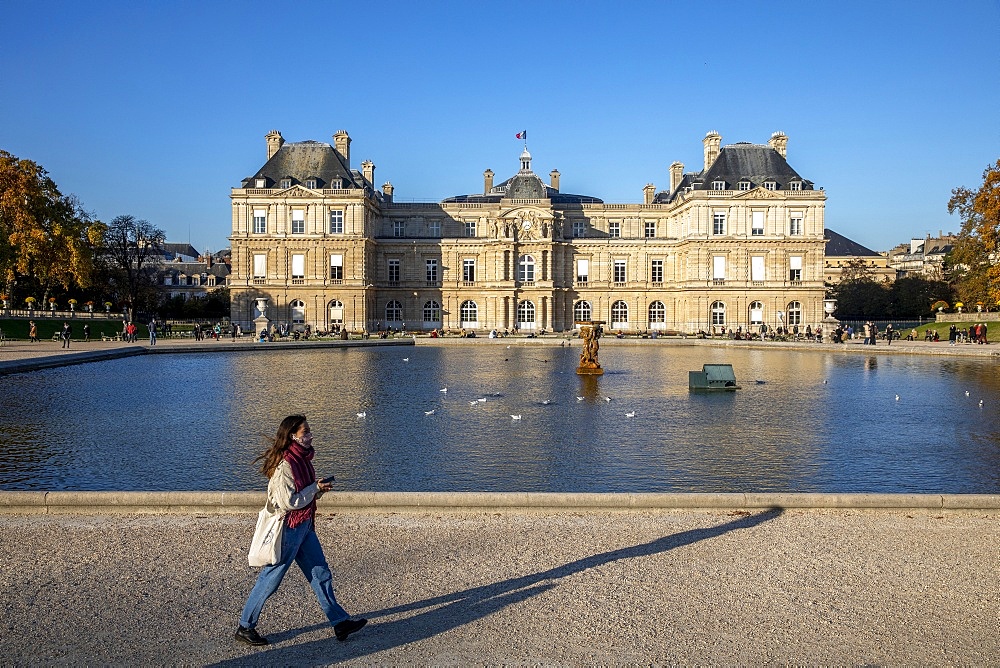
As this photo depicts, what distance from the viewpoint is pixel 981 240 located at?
59062mm

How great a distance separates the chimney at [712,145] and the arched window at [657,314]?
13394 millimetres

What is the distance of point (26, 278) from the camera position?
2504 inches

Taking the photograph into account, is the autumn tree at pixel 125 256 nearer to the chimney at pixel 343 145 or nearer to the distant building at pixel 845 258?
the chimney at pixel 343 145

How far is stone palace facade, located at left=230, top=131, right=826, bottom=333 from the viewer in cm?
6844

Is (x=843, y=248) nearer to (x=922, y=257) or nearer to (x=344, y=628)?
(x=922, y=257)

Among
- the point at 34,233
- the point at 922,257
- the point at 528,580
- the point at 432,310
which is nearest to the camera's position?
the point at 528,580

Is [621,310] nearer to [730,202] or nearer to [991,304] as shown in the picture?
[730,202]

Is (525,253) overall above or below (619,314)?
above

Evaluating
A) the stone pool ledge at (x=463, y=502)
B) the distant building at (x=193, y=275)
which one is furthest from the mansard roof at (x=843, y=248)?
the stone pool ledge at (x=463, y=502)

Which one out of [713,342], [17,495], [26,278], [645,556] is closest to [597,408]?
[645,556]

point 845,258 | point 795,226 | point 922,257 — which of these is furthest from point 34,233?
point 922,257

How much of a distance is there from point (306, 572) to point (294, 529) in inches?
16.7

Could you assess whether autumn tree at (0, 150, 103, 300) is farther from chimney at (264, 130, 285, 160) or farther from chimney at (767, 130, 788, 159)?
chimney at (767, 130, 788, 159)

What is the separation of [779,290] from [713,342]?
21.4 m
